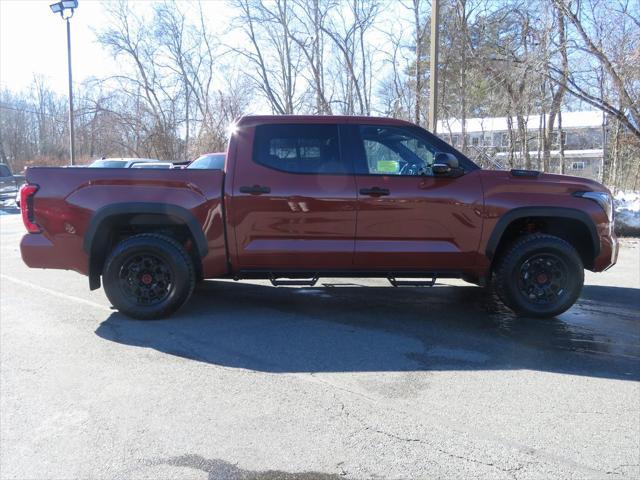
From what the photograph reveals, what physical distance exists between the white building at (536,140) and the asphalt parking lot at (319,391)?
44.5ft

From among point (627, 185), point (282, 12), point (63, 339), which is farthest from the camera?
point (282, 12)

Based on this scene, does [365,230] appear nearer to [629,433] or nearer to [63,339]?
[629,433]

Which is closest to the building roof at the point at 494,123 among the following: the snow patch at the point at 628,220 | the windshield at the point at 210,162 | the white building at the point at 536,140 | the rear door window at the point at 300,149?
the white building at the point at 536,140

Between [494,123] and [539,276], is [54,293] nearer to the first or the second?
[539,276]

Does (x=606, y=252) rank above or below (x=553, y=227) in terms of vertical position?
below

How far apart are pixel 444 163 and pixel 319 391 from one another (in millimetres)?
2526

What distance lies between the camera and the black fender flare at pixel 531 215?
5023 millimetres

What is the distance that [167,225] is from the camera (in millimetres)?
5344

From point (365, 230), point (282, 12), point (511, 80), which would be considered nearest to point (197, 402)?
point (365, 230)

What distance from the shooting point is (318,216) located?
5008 mm

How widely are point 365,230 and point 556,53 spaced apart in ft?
39.9

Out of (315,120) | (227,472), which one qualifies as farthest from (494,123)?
(227,472)

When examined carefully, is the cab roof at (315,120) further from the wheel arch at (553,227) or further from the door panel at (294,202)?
the wheel arch at (553,227)

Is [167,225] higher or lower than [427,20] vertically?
lower
